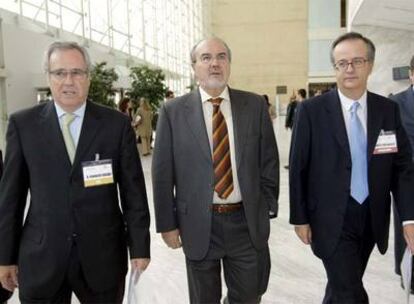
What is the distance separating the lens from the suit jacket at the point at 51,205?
2303 mm

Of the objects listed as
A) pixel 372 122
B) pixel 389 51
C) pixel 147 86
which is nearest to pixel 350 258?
pixel 372 122

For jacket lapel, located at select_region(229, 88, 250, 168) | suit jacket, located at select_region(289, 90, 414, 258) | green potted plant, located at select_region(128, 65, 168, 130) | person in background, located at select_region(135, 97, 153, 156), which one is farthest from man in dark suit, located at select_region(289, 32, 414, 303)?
green potted plant, located at select_region(128, 65, 168, 130)

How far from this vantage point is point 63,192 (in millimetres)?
2303

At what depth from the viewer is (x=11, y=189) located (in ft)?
7.55

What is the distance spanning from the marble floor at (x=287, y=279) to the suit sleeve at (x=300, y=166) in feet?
4.37

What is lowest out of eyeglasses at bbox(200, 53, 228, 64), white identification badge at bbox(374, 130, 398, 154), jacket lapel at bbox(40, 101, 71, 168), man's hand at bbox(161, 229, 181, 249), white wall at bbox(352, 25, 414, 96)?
man's hand at bbox(161, 229, 181, 249)

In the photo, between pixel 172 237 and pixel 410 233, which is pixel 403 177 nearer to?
pixel 410 233

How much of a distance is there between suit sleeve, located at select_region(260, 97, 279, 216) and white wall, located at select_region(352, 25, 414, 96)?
12.3 m

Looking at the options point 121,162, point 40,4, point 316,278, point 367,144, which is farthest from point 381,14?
point 121,162

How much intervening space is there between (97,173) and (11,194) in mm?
417

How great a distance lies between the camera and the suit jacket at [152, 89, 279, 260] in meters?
2.72

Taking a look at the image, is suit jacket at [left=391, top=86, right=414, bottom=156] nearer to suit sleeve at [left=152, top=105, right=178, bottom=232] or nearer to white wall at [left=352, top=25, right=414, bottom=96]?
suit sleeve at [left=152, top=105, right=178, bottom=232]

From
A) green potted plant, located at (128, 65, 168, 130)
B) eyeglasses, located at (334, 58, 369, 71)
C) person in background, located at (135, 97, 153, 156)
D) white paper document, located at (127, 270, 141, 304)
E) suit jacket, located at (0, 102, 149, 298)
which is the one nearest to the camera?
suit jacket, located at (0, 102, 149, 298)

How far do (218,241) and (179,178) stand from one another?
1.39ft
